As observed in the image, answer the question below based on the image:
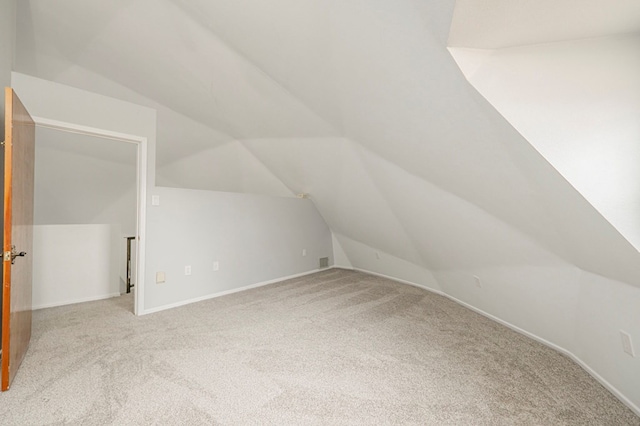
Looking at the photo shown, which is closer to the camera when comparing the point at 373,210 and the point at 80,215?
the point at 373,210

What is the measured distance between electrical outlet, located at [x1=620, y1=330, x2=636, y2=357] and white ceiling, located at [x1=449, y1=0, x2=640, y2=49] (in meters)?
1.71

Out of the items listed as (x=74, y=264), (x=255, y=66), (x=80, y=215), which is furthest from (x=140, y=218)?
(x=80, y=215)

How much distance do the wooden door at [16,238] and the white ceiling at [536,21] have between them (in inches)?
107

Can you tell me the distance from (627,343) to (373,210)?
2688mm

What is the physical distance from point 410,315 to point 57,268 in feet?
14.1

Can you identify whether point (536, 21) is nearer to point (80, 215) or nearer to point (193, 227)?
point (193, 227)

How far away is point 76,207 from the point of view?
200 inches

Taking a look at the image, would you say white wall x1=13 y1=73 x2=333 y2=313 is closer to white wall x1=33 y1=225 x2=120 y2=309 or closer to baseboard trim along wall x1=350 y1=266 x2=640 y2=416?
white wall x1=33 y1=225 x2=120 y2=309

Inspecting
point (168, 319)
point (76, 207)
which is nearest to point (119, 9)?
point (168, 319)

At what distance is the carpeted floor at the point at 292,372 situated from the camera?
1545mm

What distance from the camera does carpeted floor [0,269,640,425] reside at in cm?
154

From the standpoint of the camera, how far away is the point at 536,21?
133cm

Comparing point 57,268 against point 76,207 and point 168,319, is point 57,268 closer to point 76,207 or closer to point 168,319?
point 168,319

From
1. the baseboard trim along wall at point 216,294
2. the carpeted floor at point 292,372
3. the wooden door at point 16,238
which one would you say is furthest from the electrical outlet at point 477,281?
the wooden door at point 16,238
